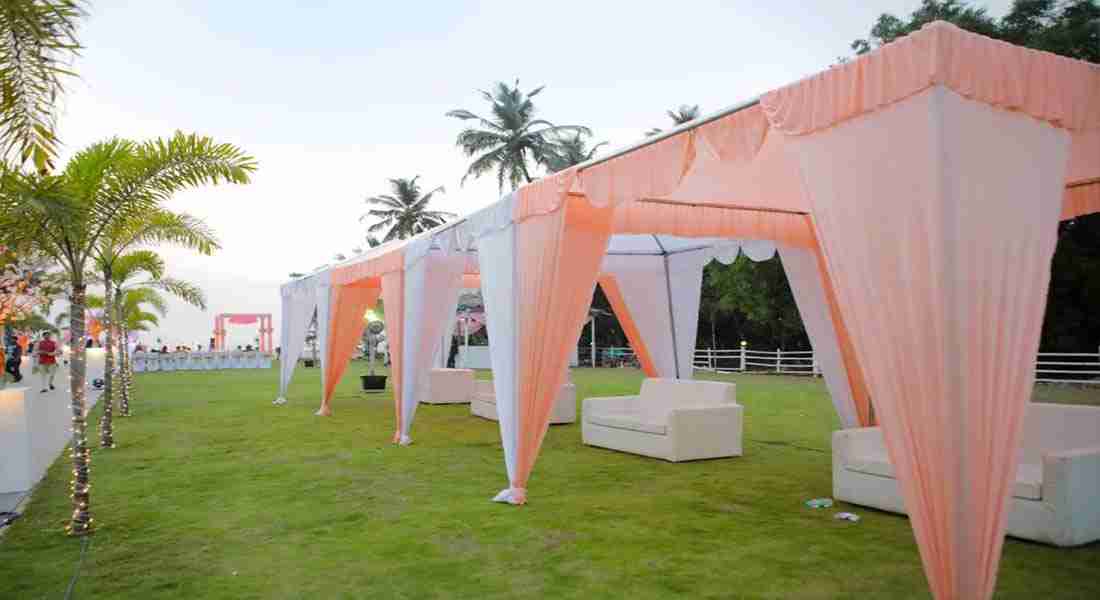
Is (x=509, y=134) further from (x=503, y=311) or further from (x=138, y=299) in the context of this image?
(x=503, y=311)

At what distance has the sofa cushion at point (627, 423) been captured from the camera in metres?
7.25

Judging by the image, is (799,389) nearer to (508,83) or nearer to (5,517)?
(5,517)

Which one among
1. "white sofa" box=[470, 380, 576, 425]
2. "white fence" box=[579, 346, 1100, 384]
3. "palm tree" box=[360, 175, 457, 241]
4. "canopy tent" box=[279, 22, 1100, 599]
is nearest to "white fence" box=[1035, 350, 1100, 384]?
"white fence" box=[579, 346, 1100, 384]

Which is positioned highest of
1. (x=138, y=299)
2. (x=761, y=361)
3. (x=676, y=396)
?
(x=138, y=299)

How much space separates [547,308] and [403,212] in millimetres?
28249

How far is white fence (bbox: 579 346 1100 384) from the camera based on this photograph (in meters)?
15.6

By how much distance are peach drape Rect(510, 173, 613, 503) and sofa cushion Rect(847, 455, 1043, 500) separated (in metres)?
2.21

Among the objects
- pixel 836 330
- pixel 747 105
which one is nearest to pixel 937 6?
pixel 836 330

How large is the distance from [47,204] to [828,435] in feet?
26.8

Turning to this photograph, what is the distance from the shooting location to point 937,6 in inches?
680

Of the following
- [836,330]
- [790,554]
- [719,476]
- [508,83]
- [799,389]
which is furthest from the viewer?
[508,83]

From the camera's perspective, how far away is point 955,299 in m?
2.50

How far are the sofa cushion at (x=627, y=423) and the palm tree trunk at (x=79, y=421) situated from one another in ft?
15.8

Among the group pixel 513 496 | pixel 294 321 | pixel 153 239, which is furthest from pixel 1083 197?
pixel 294 321
